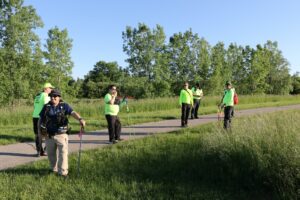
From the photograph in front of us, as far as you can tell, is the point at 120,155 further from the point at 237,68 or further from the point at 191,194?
the point at 237,68

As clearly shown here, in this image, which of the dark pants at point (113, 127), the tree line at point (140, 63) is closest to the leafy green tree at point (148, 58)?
the tree line at point (140, 63)

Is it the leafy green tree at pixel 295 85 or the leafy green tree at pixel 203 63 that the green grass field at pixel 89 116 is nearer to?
the leafy green tree at pixel 203 63

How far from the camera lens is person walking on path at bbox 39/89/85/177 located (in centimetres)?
687

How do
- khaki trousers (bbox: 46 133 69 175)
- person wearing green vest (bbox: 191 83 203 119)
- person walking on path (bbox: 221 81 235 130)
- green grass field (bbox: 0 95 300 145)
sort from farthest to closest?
1. person wearing green vest (bbox: 191 83 203 119)
2. green grass field (bbox: 0 95 300 145)
3. person walking on path (bbox: 221 81 235 130)
4. khaki trousers (bbox: 46 133 69 175)

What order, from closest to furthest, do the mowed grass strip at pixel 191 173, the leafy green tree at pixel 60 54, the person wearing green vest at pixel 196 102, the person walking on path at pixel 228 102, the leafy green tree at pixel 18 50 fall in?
1. the mowed grass strip at pixel 191 173
2. the person walking on path at pixel 228 102
3. the person wearing green vest at pixel 196 102
4. the leafy green tree at pixel 18 50
5. the leafy green tree at pixel 60 54

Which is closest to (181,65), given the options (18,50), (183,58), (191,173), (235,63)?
(183,58)

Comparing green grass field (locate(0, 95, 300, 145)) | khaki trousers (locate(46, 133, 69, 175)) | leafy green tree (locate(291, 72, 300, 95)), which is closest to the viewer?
khaki trousers (locate(46, 133, 69, 175))

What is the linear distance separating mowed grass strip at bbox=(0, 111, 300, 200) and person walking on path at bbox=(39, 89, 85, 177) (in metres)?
0.35

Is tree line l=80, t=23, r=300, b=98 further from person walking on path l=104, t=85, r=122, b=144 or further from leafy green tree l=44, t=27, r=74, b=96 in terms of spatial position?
person walking on path l=104, t=85, r=122, b=144

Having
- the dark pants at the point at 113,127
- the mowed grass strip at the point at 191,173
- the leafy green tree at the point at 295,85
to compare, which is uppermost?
the leafy green tree at the point at 295,85

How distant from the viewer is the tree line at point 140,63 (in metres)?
27.1

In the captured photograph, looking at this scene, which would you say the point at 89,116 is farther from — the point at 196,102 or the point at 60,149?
the point at 60,149

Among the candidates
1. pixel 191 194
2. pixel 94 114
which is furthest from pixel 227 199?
pixel 94 114

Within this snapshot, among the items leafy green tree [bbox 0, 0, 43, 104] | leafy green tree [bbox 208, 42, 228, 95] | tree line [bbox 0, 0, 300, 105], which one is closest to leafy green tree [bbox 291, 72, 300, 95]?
tree line [bbox 0, 0, 300, 105]
